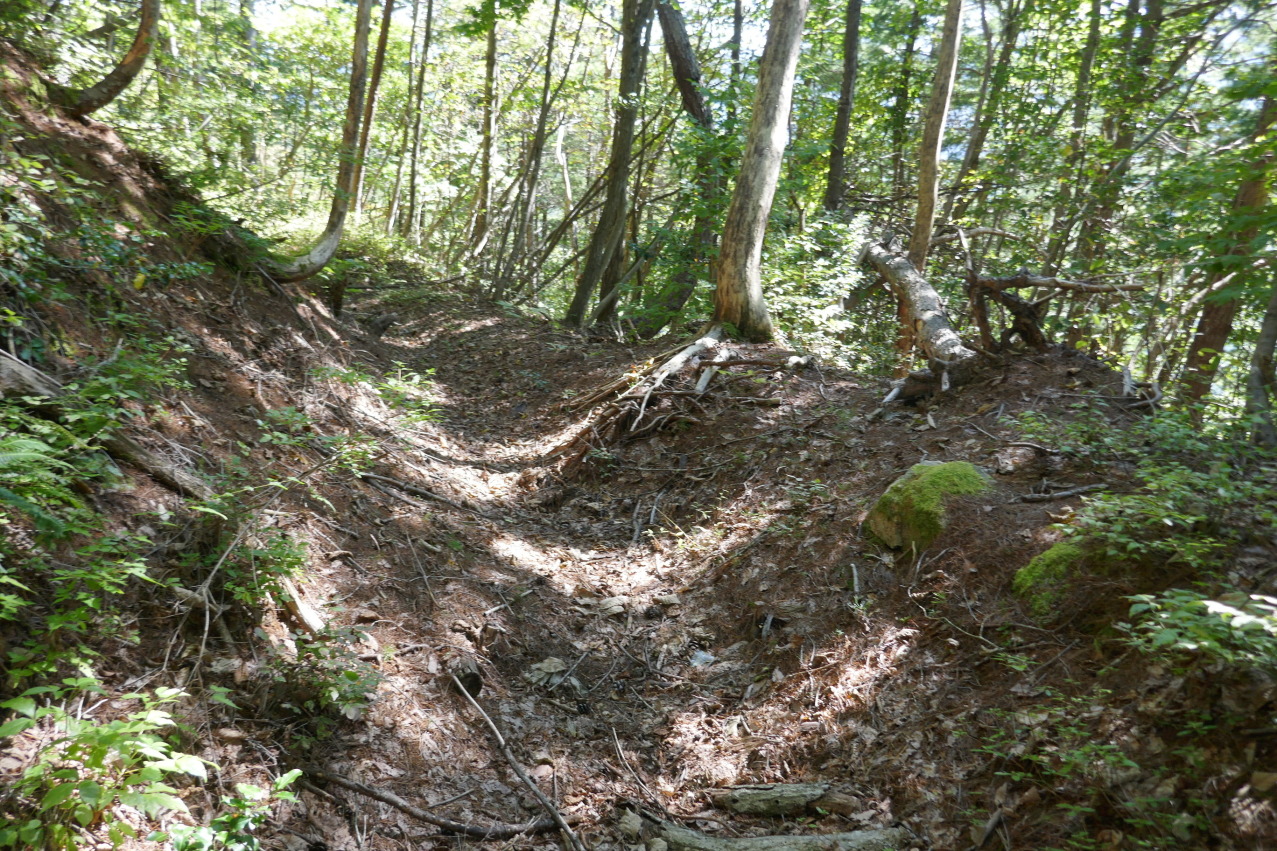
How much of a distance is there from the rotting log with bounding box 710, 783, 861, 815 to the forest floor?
0.04 meters

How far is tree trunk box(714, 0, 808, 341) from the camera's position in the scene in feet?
25.1

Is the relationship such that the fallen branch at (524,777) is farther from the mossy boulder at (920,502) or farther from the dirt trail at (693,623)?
the mossy boulder at (920,502)

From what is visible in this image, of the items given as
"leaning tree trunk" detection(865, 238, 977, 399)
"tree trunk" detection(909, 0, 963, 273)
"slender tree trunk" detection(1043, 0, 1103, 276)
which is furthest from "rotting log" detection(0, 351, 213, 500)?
"slender tree trunk" detection(1043, 0, 1103, 276)

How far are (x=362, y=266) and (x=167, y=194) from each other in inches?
317

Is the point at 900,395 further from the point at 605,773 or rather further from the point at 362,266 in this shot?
the point at 362,266

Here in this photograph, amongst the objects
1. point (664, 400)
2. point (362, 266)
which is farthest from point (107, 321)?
point (362, 266)

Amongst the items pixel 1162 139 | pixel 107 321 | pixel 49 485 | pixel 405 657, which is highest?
pixel 1162 139

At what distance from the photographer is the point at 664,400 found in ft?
24.4

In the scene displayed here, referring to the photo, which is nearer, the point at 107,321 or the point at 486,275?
the point at 107,321

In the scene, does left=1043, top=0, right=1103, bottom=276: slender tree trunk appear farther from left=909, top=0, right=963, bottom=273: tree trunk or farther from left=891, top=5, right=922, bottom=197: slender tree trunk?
left=891, top=5, right=922, bottom=197: slender tree trunk

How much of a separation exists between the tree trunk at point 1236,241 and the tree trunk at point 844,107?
242 inches

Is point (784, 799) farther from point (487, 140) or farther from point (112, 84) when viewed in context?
point (487, 140)

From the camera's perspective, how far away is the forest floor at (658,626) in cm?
283

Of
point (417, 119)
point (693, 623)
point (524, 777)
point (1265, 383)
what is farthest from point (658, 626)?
point (417, 119)
